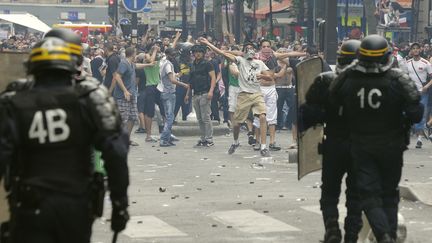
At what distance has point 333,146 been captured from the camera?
9906mm

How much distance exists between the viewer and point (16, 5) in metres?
108

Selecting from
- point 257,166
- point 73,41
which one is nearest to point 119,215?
point 73,41

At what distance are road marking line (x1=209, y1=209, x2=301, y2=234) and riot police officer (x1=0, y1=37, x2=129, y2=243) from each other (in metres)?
5.04

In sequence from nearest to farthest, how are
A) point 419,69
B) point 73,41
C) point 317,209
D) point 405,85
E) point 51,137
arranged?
1. point 51,137
2. point 73,41
3. point 405,85
4. point 317,209
5. point 419,69

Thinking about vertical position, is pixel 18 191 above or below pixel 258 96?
above

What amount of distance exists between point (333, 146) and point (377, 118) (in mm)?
681

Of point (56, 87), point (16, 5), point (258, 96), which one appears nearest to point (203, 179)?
point (258, 96)

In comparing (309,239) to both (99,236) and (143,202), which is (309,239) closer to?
(99,236)

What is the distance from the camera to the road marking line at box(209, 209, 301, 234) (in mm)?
11758

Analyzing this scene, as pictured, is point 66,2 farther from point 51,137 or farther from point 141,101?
point 51,137

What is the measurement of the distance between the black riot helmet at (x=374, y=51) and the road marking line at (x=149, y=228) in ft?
9.40

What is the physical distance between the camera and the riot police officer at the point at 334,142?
9.80m

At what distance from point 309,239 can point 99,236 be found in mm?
1745

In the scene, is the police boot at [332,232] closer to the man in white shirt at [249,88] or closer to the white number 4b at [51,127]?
the white number 4b at [51,127]
